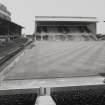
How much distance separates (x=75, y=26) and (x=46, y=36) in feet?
78.2

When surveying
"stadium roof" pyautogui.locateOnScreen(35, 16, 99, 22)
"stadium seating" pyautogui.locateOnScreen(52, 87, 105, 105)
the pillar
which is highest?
"stadium roof" pyautogui.locateOnScreen(35, 16, 99, 22)

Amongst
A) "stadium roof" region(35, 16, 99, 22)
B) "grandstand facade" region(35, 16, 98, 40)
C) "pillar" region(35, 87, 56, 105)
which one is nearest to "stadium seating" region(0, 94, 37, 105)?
"pillar" region(35, 87, 56, 105)

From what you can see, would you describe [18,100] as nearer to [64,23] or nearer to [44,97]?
[44,97]

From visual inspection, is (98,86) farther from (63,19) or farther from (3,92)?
(63,19)

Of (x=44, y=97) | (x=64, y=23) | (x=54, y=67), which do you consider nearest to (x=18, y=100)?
(x=44, y=97)

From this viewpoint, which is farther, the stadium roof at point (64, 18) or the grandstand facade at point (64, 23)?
the stadium roof at point (64, 18)

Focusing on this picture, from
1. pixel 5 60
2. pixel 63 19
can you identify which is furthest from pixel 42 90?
pixel 63 19

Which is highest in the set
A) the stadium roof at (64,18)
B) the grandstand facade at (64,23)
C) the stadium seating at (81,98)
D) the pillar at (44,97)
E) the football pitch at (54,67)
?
the stadium roof at (64,18)

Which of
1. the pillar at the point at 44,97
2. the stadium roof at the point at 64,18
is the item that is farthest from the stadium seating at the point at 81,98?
the stadium roof at the point at 64,18

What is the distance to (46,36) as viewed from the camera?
176ft

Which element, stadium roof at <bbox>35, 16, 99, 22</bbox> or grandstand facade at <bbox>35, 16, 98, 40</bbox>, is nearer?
grandstand facade at <bbox>35, 16, 98, 40</bbox>

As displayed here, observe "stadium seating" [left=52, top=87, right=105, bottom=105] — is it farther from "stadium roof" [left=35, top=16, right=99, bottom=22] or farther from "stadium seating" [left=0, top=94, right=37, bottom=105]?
"stadium roof" [left=35, top=16, right=99, bottom=22]

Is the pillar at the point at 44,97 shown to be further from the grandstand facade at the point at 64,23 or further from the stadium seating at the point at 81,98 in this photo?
the grandstand facade at the point at 64,23

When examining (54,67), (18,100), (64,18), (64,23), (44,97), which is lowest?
(18,100)
